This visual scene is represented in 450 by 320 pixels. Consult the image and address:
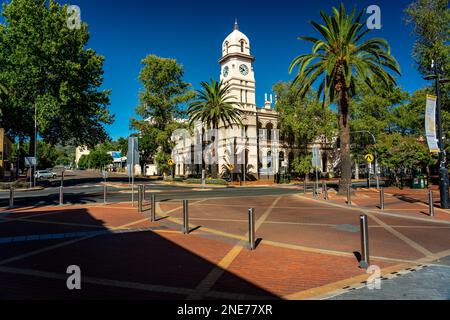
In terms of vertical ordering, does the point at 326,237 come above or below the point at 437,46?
below

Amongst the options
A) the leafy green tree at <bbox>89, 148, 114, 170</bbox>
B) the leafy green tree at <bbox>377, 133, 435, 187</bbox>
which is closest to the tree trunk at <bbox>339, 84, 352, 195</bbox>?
the leafy green tree at <bbox>377, 133, 435, 187</bbox>

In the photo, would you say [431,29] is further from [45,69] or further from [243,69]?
[45,69]

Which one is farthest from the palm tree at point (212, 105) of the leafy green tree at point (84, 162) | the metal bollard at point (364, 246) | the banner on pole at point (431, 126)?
the leafy green tree at point (84, 162)

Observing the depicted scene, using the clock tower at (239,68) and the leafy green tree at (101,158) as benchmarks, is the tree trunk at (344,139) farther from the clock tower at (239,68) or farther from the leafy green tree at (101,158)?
the leafy green tree at (101,158)

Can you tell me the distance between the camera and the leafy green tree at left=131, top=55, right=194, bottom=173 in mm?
44781

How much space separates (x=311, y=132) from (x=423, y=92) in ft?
48.4

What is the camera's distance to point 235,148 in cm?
4703

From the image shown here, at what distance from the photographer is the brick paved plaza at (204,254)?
4537 mm

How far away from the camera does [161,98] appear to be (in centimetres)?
4591

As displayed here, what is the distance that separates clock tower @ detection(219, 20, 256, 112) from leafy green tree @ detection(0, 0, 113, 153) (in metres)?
20.5

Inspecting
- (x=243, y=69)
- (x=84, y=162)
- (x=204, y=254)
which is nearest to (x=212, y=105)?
(x=243, y=69)

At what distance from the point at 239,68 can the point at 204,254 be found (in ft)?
154
